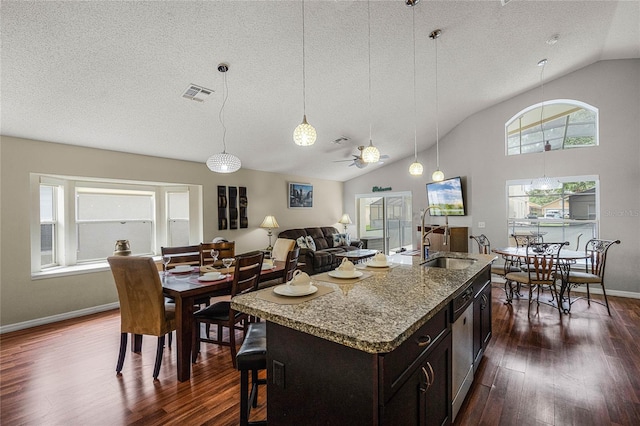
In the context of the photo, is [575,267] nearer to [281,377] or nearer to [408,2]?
[408,2]

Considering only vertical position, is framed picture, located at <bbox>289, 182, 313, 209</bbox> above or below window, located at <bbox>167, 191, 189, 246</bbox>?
above

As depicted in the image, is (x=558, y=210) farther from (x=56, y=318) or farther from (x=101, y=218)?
(x=56, y=318)

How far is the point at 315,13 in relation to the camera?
2.63 meters

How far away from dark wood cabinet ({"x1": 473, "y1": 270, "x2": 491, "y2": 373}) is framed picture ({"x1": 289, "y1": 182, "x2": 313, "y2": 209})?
195 inches

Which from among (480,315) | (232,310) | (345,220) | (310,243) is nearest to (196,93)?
(232,310)

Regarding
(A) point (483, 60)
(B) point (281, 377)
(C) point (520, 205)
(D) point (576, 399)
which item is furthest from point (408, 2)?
(C) point (520, 205)

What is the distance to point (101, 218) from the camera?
15.2ft

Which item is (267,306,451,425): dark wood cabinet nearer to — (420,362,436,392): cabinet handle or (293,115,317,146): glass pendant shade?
(420,362,436,392): cabinet handle

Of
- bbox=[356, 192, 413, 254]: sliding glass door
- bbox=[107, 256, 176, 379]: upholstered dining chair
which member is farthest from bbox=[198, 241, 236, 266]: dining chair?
bbox=[356, 192, 413, 254]: sliding glass door

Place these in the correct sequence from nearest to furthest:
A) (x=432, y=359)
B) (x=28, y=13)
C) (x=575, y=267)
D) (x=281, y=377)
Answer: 1. (x=281, y=377)
2. (x=432, y=359)
3. (x=28, y=13)
4. (x=575, y=267)

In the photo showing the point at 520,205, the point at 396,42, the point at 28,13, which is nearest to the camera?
the point at 28,13

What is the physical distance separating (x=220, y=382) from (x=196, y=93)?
2.95 m

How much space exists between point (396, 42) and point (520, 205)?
4.15 m

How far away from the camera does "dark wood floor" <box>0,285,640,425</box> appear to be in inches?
79.1
